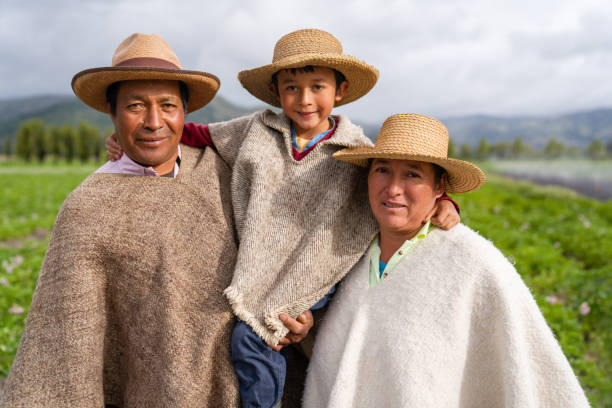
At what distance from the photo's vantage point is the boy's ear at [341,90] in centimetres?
292

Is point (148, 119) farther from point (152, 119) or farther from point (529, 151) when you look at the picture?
point (529, 151)

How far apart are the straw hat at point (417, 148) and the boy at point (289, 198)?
19 cm

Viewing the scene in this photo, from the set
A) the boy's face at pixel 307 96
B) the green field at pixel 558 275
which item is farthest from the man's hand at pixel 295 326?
the green field at pixel 558 275

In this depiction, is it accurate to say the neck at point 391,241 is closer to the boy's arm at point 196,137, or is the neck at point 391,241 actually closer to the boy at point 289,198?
the boy at point 289,198

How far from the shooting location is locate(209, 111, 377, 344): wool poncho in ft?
7.61

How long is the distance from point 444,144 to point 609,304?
4.23 meters

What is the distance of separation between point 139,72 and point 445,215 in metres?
1.80

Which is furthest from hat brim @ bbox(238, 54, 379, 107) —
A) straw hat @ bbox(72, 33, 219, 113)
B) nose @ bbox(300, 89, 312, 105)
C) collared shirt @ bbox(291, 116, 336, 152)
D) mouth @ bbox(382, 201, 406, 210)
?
mouth @ bbox(382, 201, 406, 210)

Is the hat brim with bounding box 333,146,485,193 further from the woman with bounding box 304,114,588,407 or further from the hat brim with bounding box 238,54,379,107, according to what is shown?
the hat brim with bounding box 238,54,379,107

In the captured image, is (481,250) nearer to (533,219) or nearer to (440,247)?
(440,247)

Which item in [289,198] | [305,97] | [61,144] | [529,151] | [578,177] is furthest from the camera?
[529,151]

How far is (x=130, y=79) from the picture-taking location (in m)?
2.42

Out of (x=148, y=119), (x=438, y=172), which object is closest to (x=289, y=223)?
(x=438, y=172)

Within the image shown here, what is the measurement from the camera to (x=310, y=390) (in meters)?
2.56
